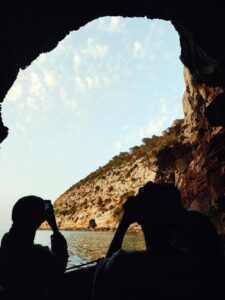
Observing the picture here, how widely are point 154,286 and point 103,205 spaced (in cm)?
6834

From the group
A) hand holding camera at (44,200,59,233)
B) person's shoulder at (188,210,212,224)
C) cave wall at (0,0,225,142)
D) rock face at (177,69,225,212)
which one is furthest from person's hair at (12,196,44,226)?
rock face at (177,69,225,212)

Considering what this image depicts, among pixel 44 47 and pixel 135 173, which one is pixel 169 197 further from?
pixel 135 173

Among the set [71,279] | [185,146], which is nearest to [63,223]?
[185,146]

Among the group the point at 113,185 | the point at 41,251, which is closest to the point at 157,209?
the point at 41,251

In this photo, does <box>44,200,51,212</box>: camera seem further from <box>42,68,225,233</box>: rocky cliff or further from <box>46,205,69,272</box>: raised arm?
<box>42,68,225,233</box>: rocky cliff

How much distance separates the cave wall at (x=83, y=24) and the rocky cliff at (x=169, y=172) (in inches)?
421

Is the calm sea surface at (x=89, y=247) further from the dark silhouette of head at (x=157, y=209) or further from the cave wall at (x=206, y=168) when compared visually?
the dark silhouette of head at (x=157, y=209)

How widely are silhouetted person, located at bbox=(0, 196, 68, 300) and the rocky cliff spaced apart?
17264 mm

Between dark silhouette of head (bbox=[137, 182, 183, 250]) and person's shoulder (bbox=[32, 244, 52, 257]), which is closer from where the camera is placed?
dark silhouette of head (bbox=[137, 182, 183, 250])

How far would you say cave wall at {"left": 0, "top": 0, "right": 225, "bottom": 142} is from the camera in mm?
6629

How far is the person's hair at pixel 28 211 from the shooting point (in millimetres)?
2143

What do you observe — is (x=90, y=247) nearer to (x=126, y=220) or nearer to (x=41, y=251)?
(x=41, y=251)

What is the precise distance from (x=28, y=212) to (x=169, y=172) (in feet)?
164

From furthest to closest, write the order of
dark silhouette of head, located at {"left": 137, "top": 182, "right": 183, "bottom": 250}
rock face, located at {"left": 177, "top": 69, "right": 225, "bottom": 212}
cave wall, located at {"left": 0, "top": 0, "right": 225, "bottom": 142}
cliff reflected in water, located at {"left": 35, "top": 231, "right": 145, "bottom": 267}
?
rock face, located at {"left": 177, "top": 69, "right": 225, "bottom": 212}, cliff reflected in water, located at {"left": 35, "top": 231, "right": 145, "bottom": 267}, cave wall, located at {"left": 0, "top": 0, "right": 225, "bottom": 142}, dark silhouette of head, located at {"left": 137, "top": 182, "right": 183, "bottom": 250}
